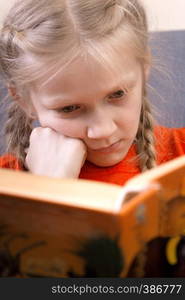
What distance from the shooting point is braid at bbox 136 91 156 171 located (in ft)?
2.65

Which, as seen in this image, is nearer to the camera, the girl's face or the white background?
the girl's face

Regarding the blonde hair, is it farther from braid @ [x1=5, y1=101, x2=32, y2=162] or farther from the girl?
braid @ [x1=5, y1=101, x2=32, y2=162]

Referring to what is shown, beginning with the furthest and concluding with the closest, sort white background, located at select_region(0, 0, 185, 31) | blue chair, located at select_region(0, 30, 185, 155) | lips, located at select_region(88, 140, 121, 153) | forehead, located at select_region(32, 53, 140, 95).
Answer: white background, located at select_region(0, 0, 185, 31) → blue chair, located at select_region(0, 30, 185, 155) → lips, located at select_region(88, 140, 121, 153) → forehead, located at select_region(32, 53, 140, 95)

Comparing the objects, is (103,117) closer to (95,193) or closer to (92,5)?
(92,5)

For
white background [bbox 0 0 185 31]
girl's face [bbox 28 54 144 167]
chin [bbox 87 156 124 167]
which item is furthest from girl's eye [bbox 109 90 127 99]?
white background [bbox 0 0 185 31]

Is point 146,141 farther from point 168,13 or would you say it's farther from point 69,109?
point 168,13

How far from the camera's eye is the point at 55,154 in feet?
2.32

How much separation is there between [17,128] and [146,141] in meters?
0.28

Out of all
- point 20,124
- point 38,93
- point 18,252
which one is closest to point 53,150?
point 38,93

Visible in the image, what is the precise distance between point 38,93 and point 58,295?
38 cm

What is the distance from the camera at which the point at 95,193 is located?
336 millimetres

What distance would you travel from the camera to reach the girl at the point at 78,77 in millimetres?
615

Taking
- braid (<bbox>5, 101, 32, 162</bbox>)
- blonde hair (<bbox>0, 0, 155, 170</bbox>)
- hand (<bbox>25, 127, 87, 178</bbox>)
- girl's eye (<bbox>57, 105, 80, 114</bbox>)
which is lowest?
braid (<bbox>5, 101, 32, 162</bbox>)

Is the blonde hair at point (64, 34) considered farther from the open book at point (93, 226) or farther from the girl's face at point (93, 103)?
the open book at point (93, 226)
